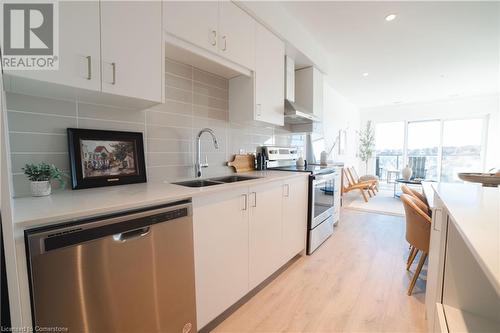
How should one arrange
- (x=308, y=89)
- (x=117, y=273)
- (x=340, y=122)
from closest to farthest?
(x=117, y=273) → (x=308, y=89) → (x=340, y=122)

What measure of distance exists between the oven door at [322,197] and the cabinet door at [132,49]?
182cm

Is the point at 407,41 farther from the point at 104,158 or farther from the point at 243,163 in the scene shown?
the point at 104,158

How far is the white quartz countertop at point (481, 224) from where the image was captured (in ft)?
1.66

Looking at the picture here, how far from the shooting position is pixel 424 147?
6.48 m

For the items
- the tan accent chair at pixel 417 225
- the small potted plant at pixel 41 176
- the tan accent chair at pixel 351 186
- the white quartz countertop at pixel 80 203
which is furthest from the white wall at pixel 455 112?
the small potted plant at pixel 41 176

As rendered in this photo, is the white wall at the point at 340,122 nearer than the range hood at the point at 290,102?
No

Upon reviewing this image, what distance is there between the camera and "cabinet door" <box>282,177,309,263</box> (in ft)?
6.65

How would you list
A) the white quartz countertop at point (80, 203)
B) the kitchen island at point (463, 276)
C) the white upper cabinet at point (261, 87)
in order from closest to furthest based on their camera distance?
the white quartz countertop at point (80, 203) → the kitchen island at point (463, 276) → the white upper cabinet at point (261, 87)

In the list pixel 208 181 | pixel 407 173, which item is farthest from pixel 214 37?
pixel 407 173

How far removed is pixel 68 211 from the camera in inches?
31.7

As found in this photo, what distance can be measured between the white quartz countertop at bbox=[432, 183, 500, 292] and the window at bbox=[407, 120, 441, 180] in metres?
6.41

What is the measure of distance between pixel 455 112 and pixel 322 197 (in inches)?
247

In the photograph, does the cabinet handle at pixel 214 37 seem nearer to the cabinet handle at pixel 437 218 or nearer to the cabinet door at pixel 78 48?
the cabinet door at pixel 78 48

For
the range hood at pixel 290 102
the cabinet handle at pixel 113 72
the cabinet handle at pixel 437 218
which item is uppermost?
the range hood at pixel 290 102
